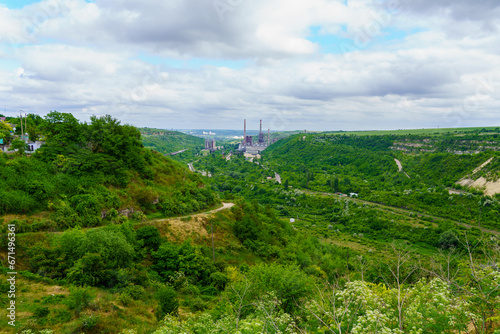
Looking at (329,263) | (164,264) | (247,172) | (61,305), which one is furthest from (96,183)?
(247,172)

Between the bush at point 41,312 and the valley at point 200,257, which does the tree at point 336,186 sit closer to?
the valley at point 200,257

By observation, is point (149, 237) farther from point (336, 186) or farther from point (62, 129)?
point (336, 186)

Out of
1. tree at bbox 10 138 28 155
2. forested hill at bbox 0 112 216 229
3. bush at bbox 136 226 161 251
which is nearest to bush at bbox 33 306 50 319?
forested hill at bbox 0 112 216 229

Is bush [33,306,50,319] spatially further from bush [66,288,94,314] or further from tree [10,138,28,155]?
tree [10,138,28,155]

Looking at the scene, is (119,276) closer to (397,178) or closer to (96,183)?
(96,183)

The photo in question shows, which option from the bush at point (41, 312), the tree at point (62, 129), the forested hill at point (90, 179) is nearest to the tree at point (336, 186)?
the forested hill at point (90, 179)

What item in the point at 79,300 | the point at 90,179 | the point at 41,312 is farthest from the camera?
the point at 90,179


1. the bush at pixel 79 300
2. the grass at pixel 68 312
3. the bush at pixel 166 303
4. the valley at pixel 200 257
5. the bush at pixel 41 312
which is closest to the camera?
the valley at pixel 200 257

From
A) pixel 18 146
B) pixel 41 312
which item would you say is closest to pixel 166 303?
pixel 41 312
